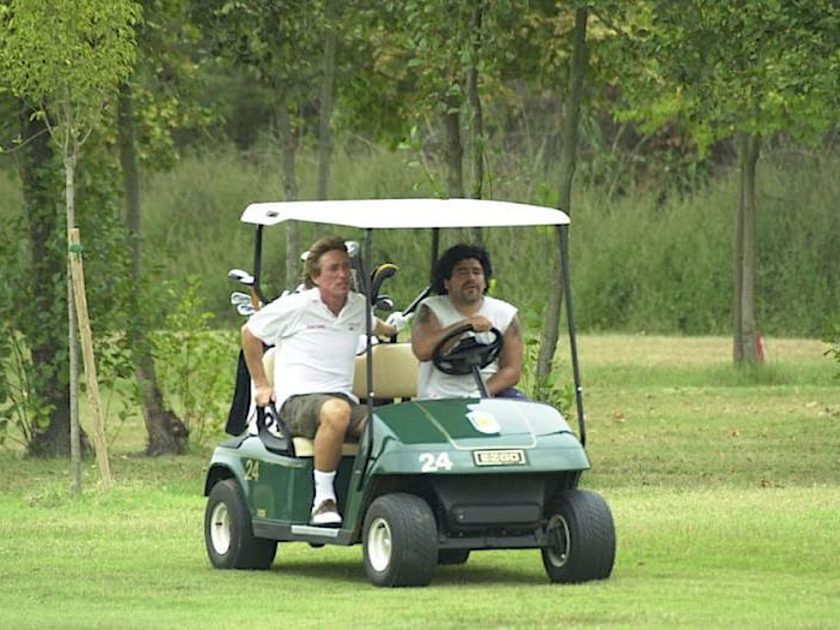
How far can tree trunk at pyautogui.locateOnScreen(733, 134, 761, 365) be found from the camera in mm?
26422

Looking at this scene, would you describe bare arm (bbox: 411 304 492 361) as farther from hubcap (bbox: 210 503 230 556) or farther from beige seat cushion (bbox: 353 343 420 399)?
hubcap (bbox: 210 503 230 556)

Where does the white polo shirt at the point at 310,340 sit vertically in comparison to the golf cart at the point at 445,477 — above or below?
above

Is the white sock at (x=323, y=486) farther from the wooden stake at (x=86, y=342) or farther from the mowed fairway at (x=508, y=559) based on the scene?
the wooden stake at (x=86, y=342)

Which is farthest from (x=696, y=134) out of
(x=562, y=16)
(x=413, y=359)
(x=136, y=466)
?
(x=413, y=359)

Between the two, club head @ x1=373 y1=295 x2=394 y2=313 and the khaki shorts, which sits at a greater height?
club head @ x1=373 y1=295 x2=394 y2=313

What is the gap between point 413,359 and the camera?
12.4 metres

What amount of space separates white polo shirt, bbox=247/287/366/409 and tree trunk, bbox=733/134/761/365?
14729mm

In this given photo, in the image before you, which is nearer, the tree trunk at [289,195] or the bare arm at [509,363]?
the bare arm at [509,363]

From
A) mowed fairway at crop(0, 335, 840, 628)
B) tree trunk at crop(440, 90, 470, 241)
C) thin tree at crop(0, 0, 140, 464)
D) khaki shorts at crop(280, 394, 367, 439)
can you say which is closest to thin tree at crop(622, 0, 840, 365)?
tree trunk at crop(440, 90, 470, 241)

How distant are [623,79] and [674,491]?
4.48 metres

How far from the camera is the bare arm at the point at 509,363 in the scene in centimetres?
1204

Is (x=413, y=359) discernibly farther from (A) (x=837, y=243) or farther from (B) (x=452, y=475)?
(A) (x=837, y=243)

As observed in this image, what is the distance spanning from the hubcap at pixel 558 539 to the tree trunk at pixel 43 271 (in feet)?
28.9

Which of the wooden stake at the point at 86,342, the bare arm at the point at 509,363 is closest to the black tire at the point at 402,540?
the bare arm at the point at 509,363
